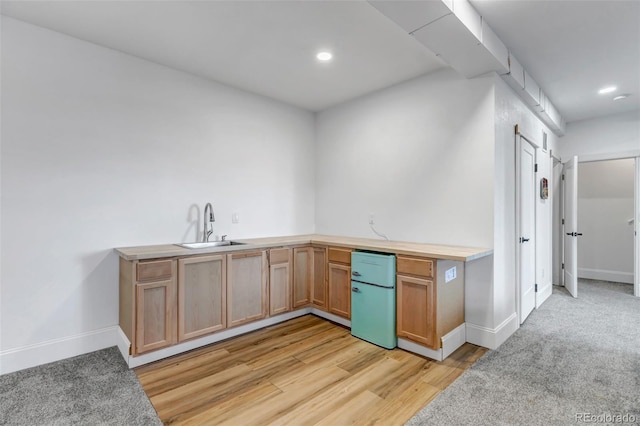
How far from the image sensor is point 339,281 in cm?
335

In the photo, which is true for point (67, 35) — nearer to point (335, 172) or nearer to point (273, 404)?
point (335, 172)

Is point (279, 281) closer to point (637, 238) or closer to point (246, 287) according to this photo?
point (246, 287)

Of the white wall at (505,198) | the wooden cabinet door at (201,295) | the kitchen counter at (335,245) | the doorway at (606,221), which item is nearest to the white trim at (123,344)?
the wooden cabinet door at (201,295)

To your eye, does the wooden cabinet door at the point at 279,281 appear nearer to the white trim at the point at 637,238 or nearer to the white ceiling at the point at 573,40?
the white ceiling at the point at 573,40

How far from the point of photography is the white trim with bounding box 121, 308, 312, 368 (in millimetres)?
2492

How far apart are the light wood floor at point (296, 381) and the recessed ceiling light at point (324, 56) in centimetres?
269

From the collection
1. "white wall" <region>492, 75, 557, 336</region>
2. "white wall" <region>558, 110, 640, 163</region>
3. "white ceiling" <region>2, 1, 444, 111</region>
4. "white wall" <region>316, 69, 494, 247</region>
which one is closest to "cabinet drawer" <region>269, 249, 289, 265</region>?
"white wall" <region>316, 69, 494, 247</region>

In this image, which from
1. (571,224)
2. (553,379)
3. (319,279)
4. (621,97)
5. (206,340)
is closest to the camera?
(553,379)

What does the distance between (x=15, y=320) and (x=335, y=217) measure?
10.7ft

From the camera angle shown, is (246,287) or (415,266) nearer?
(415,266)

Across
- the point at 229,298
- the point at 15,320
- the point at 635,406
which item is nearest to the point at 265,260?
the point at 229,298

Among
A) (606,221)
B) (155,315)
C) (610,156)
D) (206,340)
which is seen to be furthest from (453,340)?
(606,221)

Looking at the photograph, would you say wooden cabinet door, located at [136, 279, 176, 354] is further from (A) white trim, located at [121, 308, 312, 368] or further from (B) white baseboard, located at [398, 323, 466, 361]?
(B) white baseboard, located at [398, 323, 466, 361]

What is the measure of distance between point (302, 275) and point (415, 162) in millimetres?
1800
